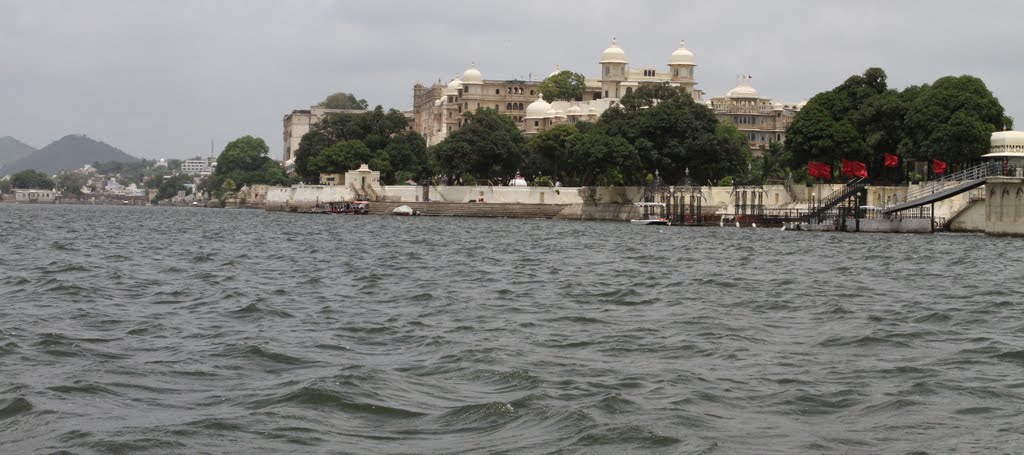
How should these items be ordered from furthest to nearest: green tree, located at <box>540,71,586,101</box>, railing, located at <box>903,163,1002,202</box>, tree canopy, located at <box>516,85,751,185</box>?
green tree, located at <box>540,71,586,101</box>
tree canopy, located at <box>516,85,751,185</box>
railing, located at <box>903,163,1002,202</box>

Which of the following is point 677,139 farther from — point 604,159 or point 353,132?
point 353,132

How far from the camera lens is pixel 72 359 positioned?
19.4 m

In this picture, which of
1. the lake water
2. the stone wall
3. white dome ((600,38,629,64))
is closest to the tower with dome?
white dome ((600,38,629,64))

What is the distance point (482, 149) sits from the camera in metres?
119

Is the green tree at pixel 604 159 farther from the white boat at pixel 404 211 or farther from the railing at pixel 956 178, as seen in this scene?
the railing at pixel 956 178

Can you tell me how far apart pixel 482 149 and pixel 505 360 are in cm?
9955

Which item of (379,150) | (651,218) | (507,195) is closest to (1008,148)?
(651,218)

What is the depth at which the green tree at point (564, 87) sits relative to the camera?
157625 mm

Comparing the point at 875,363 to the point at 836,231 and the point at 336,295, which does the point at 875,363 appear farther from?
the point at 836,231

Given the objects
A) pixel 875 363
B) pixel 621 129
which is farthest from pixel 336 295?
pixel 621 129

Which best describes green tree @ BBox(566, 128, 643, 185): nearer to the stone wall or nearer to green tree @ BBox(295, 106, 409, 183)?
green tree @ BBox(295, 106, 409, 183)

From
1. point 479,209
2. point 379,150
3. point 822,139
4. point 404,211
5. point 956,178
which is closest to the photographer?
point 956,178

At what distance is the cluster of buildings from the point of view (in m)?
146

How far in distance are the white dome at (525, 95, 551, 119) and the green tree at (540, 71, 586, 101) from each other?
379 inches
